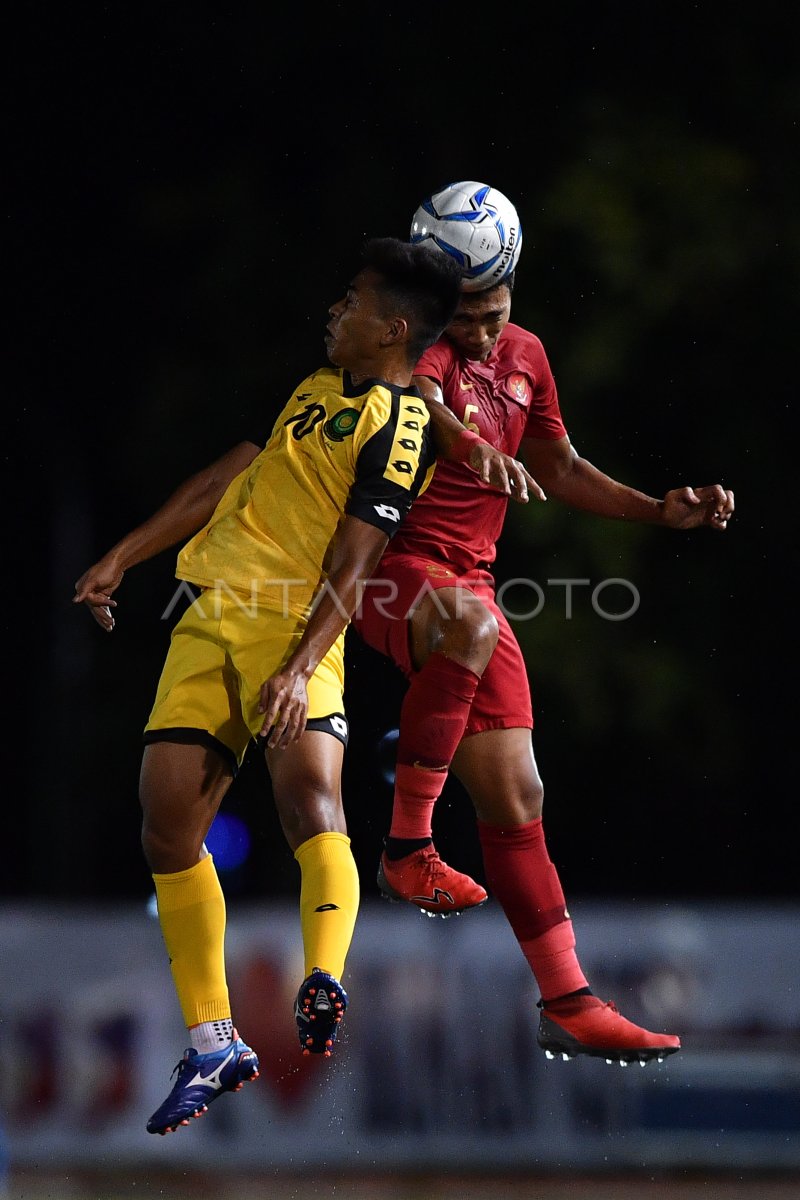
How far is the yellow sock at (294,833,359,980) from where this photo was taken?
5555 millimetres

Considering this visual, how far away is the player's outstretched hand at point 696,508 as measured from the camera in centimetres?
623

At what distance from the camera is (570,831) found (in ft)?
63.0

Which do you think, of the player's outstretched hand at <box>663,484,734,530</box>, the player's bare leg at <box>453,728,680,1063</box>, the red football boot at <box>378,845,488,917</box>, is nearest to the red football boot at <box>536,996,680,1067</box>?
the player's bare leg at <box>453,728,680,1063</box>

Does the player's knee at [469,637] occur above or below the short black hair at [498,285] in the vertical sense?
below

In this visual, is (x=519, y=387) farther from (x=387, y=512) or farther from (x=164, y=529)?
(x=164, y=529)

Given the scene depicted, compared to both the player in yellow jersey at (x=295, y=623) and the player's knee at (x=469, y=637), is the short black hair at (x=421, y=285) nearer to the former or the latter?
the player in yellow jersey at (x=295, y=623)

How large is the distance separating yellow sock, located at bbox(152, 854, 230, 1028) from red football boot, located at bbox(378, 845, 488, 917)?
59 centimetres

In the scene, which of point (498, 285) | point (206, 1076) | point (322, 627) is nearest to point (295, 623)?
point (322, 627)

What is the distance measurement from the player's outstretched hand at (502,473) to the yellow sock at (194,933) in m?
1.54

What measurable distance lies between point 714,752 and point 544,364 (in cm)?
1308

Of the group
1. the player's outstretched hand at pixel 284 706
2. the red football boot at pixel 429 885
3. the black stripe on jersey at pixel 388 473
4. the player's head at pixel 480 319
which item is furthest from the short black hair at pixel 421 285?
the red football boot at pixel 429 885

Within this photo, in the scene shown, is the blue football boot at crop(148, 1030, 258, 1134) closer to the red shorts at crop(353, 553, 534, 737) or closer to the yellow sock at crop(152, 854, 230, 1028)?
the yellow sock at crop(152, 854, 230, 1028)

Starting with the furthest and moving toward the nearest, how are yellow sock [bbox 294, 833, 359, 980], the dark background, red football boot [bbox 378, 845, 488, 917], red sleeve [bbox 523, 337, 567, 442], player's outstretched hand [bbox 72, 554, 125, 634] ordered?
the dark background
red sleeve [bbox 523, 337, 567, 442]
player's outstretched hand [bbox 72, 554, 125, 634]
red football boot [bbox 378, 845, 488, 917]
yellow sock [bbox 294, 833, 359, 980]

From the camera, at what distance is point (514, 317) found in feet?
55.1
